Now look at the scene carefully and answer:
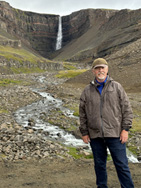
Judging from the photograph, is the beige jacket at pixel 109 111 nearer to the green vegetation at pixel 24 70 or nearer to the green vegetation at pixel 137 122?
the green vegetation at pixel 137 122

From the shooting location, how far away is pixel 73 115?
28531mm

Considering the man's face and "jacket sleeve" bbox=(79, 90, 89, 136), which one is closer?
the man's face

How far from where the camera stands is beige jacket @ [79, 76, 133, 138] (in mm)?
6449

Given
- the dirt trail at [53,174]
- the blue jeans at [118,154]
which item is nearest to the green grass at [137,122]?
the dirt trail at [53,174]

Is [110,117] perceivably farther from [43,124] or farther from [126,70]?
[126,70]

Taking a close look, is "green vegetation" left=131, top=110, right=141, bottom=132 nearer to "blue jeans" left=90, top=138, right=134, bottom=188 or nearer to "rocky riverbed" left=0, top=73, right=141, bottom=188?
"rocky riverbed" left=0, top=73, right=141, bottom=188

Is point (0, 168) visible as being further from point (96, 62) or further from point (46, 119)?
point (46, 119)

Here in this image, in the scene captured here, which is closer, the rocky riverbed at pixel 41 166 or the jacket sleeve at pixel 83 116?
the jacket sleeve at pixel 83 116

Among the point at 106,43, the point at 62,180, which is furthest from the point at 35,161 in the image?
the point at 106,43

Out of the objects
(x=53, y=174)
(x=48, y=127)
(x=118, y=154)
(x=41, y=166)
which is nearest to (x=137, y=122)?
(x=48, y=127)

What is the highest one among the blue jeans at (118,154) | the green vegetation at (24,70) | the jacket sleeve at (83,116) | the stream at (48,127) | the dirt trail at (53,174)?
the green vegetation at (24,70)

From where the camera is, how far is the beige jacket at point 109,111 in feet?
21.2

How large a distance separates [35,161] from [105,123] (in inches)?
301

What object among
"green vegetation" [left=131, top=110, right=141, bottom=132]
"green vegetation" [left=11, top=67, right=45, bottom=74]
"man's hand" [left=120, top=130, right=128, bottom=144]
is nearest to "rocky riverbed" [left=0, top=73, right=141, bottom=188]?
"green vegetation" [left=131, top=110, right=141, bottom=132]
